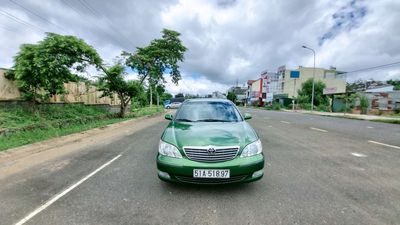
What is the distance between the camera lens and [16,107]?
10977 millimetres

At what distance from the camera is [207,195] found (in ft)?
12.4

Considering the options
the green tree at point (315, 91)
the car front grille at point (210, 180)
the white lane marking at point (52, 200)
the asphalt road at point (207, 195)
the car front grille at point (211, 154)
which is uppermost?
the green tree at point (315, 91)

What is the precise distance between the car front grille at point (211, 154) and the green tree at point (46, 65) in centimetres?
1029

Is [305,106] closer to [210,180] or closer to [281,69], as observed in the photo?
[281,69]

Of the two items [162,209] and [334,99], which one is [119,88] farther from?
[334,99]

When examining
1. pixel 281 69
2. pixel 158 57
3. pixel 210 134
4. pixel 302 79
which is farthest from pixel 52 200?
pixel 281 69

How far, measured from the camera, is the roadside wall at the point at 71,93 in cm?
1058

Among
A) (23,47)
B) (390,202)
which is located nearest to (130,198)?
(390,202)

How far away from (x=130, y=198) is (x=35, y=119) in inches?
379

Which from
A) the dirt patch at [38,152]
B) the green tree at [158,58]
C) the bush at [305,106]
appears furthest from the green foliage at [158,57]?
the bush at [305,106]

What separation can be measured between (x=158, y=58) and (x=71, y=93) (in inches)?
353

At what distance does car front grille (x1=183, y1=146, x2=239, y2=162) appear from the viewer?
3.63m

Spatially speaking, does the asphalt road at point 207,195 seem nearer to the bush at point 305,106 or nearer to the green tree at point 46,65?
the green tree at point 46,65

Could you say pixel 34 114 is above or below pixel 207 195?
above
